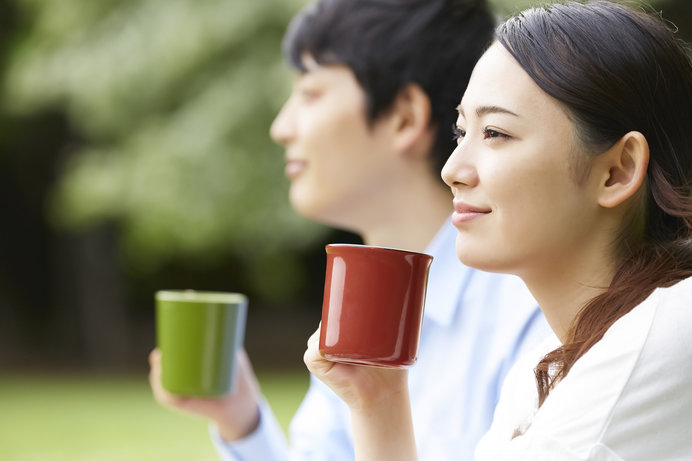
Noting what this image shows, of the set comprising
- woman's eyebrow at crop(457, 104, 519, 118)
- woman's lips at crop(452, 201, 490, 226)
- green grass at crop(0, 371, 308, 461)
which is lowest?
green grass at crop(0, 371, 308, 461)

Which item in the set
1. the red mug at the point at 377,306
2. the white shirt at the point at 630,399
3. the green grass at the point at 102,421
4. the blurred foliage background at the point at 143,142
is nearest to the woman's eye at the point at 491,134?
the red mug at the point at 377,306

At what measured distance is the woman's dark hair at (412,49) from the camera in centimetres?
271

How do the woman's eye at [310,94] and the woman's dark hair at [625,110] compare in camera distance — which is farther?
the woman's eye at [310,94]

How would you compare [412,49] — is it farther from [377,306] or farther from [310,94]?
[377,306]

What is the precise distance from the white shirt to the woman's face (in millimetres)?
218

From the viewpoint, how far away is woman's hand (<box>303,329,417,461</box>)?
1.69m

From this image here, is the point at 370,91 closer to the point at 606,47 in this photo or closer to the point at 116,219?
the point at 606,47

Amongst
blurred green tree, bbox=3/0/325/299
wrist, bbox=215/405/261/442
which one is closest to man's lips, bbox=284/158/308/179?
wrist, bbox=215/405/261/442

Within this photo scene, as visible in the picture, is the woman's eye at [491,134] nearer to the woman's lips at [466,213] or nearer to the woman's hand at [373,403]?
the woman's lips at [466,213]

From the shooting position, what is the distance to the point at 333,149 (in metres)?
2.66

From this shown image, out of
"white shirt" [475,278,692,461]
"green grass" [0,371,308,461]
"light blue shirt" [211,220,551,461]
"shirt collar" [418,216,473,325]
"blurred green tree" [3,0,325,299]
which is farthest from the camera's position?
"blurred green tree" [3,0,325,299]

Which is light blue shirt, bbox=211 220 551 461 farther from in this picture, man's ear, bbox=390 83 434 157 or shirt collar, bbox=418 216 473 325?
man's ear, bbox=390 83 434 157

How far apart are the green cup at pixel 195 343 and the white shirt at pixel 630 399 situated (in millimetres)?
1326

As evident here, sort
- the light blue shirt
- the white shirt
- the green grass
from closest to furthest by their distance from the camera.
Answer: the white shirt
the light blue shirt
the green grass
